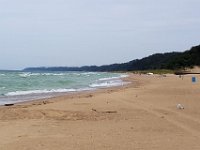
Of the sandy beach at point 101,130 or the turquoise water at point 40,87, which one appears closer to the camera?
the sandy beach at point 101,130

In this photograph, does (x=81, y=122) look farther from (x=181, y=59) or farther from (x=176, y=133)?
(x=181, y=59)

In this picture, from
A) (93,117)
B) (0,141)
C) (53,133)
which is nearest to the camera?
(0,141)

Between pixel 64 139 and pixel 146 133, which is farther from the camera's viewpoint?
pixel 146 133

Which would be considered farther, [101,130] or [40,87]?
[40,87]

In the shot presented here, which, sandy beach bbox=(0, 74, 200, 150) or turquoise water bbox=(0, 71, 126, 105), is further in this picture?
turquoise water bbox=(0, 71, 126, 105)

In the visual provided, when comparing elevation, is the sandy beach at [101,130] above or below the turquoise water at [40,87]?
above

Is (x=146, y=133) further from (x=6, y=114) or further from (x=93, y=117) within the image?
(x=6, y=114)

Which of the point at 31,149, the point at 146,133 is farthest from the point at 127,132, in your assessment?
the point at 31,149

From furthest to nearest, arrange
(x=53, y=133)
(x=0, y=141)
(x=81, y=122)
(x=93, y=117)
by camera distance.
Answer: (x=93, y=117) < (x=81, y=122) < (x=53, y=133) < (x=0, y=141)

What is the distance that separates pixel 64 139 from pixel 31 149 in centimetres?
115

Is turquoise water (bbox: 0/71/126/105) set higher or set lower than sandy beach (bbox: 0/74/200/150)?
lower

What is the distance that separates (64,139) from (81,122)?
266 cm

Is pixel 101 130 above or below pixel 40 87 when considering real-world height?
above

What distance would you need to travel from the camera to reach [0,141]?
8352mm
